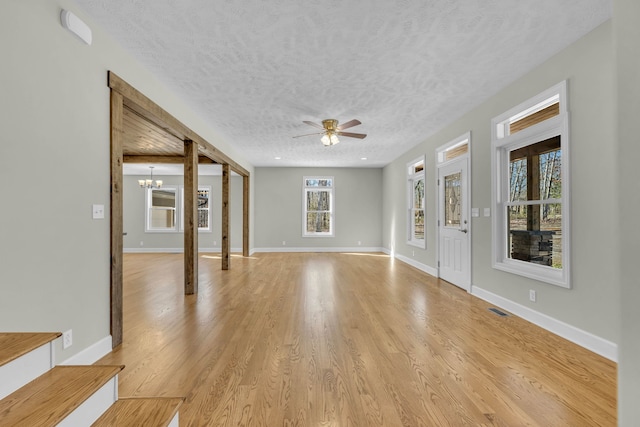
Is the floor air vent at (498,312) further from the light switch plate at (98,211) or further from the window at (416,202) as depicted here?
the light switch plate at (98,211)

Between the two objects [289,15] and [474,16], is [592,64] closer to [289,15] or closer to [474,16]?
[474,16]

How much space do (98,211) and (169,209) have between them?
822cm

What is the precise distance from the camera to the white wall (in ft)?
5.52

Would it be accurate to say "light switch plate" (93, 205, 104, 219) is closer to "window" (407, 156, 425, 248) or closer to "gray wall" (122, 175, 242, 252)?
"window" (407, 156, 425, 248)

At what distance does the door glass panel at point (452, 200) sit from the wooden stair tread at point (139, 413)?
4.69 meters

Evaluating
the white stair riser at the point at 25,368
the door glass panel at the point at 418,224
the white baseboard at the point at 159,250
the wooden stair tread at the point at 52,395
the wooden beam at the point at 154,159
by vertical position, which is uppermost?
the wooden beam at the point at 154,159

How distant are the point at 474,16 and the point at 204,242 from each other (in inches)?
369

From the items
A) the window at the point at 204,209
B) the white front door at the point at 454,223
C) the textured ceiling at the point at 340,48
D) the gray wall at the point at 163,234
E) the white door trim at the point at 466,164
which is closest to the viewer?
the textured ceiling at the point at 340,48

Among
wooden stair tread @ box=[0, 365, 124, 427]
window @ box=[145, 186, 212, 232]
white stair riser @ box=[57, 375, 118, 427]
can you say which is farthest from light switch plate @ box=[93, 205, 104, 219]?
window @ box=[145, 186, 212, 232]

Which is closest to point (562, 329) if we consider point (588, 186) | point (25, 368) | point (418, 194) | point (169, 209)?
point (588, 186)

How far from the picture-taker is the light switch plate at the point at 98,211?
7.59ft

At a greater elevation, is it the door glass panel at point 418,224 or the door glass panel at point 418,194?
the door glass panel at point 418,194

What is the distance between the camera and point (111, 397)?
141 cm

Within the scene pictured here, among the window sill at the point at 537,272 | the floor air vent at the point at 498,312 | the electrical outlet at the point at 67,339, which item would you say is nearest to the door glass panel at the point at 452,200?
the window sill at the point at 537,272
